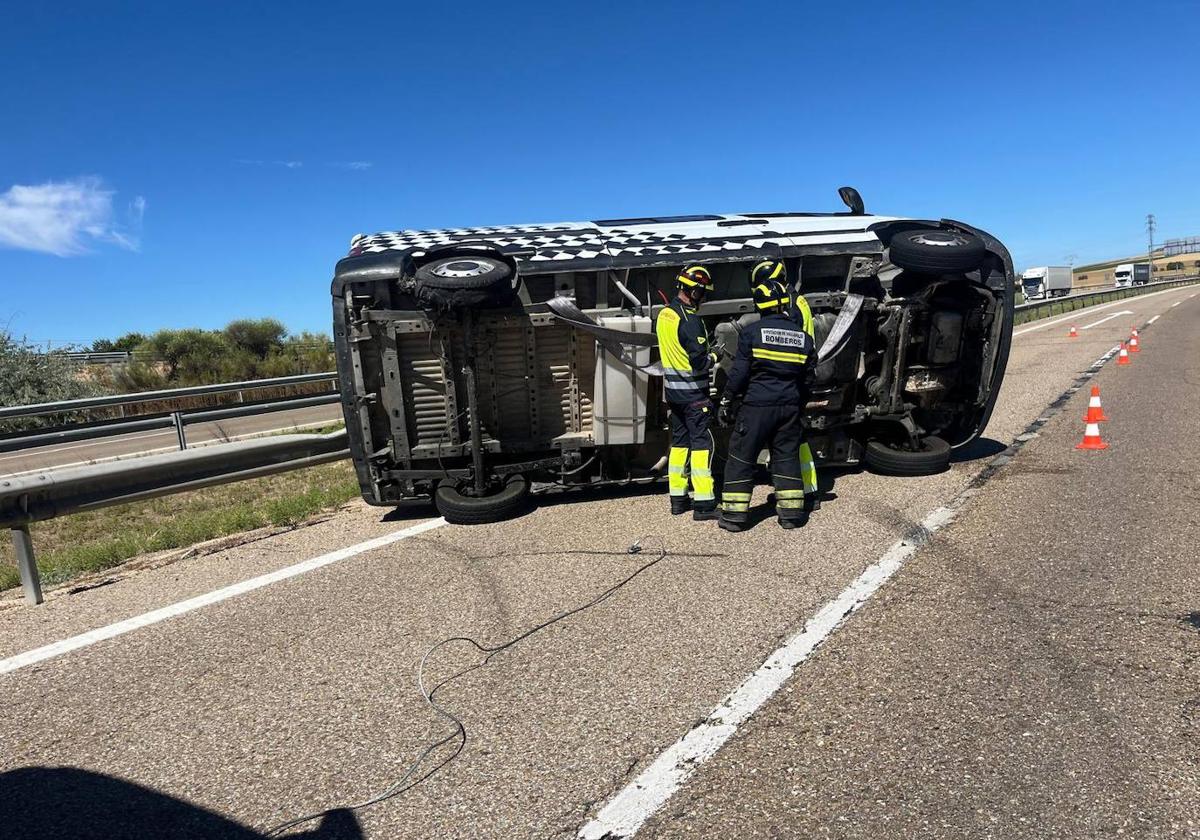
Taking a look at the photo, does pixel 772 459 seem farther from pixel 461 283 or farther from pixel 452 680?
pixel 452 680

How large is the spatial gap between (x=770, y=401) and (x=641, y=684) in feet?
9.02

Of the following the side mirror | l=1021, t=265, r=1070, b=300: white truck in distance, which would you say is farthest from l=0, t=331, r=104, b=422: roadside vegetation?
l=1021, t=265, r=1070, b=300: white truck in distance

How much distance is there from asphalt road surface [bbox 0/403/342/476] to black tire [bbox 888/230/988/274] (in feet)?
39.0

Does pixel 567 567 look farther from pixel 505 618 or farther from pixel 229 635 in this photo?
pixel 229 635

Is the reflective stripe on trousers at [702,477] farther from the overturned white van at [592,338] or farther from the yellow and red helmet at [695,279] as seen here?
the yellow and red helmet at [695,279]

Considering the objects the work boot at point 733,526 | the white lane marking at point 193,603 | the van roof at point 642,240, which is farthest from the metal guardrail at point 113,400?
the work boot at point 733,526

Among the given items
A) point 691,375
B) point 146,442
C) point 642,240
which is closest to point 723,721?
point 691,375

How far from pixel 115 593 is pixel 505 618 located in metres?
2.63

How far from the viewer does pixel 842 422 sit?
20.6 feet

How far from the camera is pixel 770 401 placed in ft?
17.4

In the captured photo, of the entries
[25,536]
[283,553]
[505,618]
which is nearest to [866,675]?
[505,618]

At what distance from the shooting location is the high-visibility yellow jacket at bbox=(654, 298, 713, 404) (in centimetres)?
541

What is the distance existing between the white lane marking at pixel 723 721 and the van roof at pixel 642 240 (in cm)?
273

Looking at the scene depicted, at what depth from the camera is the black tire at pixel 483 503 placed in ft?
18.2
